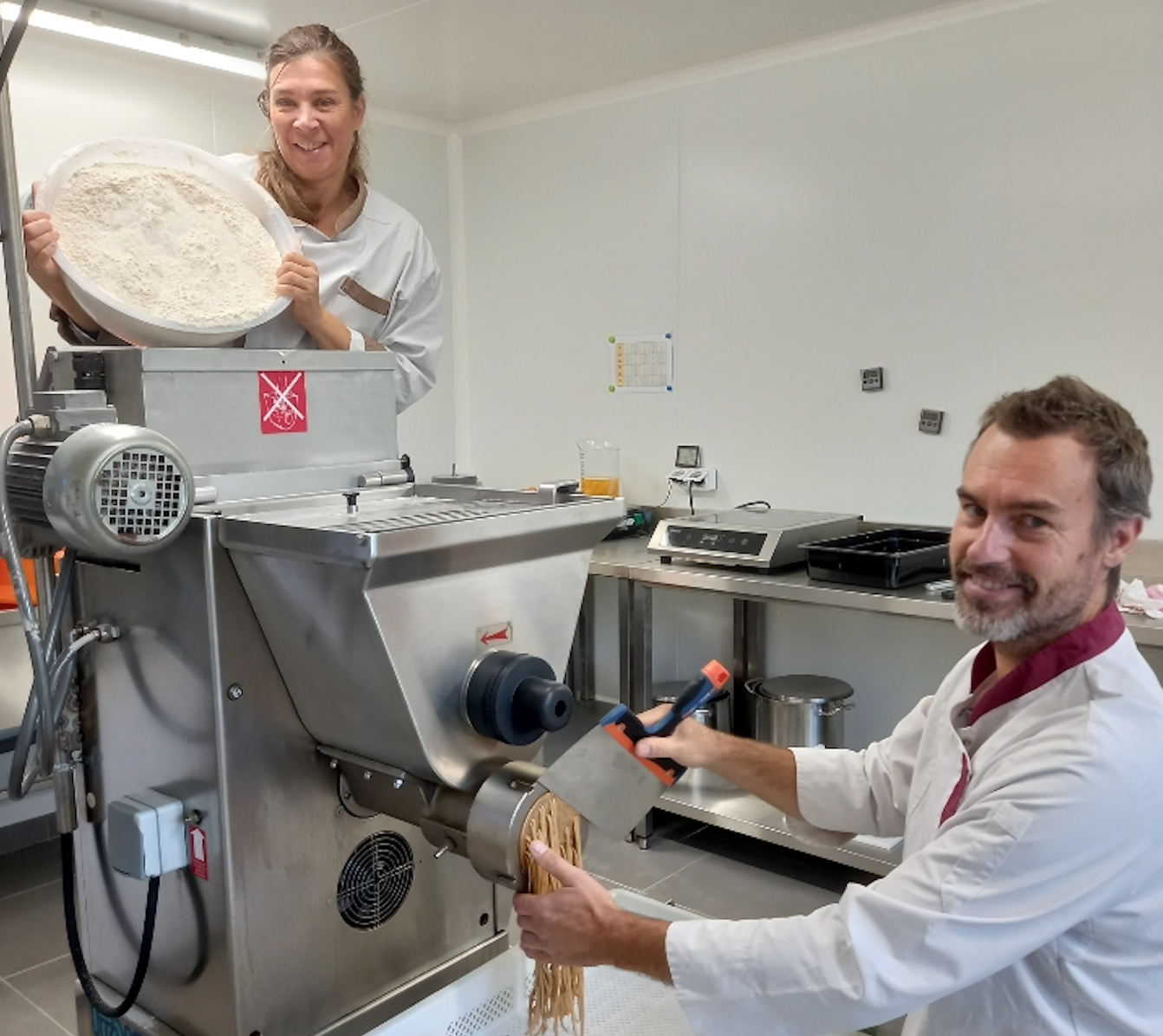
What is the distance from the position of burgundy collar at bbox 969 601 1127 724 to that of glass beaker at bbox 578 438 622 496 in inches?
114

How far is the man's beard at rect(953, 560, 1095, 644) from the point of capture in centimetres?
129

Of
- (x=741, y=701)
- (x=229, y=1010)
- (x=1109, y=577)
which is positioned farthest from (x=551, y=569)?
(x=741, y=701)

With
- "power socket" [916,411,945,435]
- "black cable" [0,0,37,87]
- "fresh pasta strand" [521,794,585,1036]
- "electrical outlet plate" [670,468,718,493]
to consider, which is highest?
"black cable" [0,0,37,87]

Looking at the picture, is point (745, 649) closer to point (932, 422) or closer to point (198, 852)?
point (932, 422)

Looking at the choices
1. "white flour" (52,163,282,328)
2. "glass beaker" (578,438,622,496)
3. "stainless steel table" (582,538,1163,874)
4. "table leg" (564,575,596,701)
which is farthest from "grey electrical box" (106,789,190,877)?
"table leg" (564,575,596,701)

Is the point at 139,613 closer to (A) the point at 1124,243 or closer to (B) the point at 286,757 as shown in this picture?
(B) the point at 286,757

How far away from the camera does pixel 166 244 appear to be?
1272mm

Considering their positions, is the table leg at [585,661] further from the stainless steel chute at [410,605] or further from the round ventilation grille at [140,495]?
Answer: the round ventilation grille at [140,495]

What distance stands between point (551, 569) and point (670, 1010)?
604 mm

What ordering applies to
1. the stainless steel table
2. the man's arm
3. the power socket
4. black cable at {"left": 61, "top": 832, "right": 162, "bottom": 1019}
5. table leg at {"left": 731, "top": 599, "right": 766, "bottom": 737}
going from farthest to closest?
table leg at {"left": 731, "top": 599, "right": 766, "bottom": 737} < the power socket < the stainless steel table < the man's arm < black cable at {"left": 61, "top": 832, "right": 162, "bottom": 1019}

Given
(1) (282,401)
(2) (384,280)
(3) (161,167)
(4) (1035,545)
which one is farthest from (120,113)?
(4) (1035,545)

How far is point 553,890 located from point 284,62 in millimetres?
1286

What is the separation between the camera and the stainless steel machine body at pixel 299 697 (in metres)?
1.04

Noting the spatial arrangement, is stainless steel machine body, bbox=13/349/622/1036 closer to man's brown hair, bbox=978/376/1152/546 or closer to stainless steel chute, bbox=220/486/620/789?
stainless steel chute, bbox=220/486/620/789
